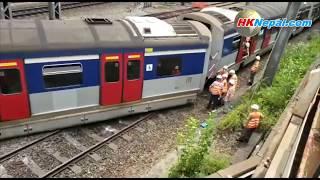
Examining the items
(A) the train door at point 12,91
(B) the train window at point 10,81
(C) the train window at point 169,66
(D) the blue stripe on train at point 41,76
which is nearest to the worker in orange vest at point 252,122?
(C) the train window at point 169,66

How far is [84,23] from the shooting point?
10.8m

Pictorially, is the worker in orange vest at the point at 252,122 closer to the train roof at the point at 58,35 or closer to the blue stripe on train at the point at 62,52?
the blue stripe on train at the point at 62,52

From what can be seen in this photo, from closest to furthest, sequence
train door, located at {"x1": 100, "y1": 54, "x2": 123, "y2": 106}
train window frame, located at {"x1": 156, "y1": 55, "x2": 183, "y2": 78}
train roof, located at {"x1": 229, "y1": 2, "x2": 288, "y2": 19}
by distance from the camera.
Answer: train door, located at {"x1": 100, "y1": 54, "x2": 123, "y2": 106}
train window frame, located at {"x1": 156, "y1": 55, "x2": 183, "y2": 78}
train roof, located at {"x1": 229, "y1": 2, "x2": 288, "y2": 19}

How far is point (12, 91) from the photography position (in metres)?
9.20

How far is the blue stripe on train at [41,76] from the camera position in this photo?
30.6 feet

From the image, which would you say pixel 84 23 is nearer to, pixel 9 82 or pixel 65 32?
pixel 65 32

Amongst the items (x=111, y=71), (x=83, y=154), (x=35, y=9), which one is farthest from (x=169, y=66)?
(x=35, y=9)

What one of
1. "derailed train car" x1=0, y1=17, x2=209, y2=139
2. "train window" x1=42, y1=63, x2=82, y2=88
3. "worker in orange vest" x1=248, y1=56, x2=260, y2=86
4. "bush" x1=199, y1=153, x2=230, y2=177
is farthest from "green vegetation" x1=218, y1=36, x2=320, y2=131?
"train window" x1=42, y1=63, x2=82, y2=88

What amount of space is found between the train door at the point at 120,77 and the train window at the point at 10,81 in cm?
238

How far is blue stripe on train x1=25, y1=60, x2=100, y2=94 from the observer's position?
367 inches

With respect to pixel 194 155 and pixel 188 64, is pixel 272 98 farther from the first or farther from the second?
pixel 194 155

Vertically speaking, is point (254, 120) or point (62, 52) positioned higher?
point (62, 52)

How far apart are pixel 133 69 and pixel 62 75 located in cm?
228

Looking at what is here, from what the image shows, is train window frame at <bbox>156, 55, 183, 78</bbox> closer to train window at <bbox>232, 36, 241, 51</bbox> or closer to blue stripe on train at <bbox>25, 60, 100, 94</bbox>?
blue stripe on train at <bbox>25, 60, 100, 94</bbox>
